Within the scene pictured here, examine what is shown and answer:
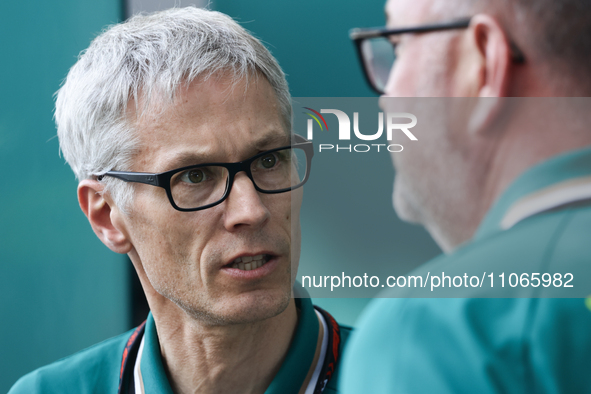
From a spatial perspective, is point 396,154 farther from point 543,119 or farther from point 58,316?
point 58,316

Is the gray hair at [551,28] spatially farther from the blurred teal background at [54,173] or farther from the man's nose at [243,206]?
the blurred teal background at [54,173]

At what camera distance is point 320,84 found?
1.44m

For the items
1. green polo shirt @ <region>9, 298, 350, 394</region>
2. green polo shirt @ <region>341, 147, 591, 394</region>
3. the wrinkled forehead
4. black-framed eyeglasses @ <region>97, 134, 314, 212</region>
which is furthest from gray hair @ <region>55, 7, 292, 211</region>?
green polo shirt @ <region>341, 147, 591, 394</region>

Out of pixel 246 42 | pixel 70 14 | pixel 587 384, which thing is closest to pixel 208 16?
pixel 246 42

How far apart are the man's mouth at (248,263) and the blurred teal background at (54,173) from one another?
Result: 0.65m

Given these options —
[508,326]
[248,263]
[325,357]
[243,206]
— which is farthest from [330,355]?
[508,326]

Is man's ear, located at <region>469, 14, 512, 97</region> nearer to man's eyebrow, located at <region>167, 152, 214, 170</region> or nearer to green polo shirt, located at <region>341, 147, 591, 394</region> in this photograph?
green polo shirt, located at <region>341, 147, 591, 394</region>

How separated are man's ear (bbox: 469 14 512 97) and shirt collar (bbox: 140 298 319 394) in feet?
2.96

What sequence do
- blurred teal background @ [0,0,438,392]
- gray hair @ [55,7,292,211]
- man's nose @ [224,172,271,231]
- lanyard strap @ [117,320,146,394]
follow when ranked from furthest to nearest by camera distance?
blurred teal background @ [0,0,438,392]
lanyard strap @ [117,320,146,394]
gray hair @ [55,7,292,211]
man's nose @ [224,172,271,231]

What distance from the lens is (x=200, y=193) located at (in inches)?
39.2

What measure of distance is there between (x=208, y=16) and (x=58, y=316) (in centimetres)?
113

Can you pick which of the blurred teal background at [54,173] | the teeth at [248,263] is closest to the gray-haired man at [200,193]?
the teeth at [248,263]

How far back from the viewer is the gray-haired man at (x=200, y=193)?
38.7 inches

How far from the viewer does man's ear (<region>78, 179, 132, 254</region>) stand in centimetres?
114
